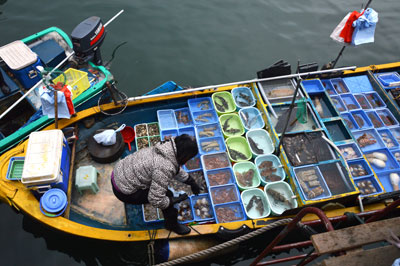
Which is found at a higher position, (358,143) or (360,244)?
(360,244)

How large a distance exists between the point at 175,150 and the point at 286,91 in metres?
3.82

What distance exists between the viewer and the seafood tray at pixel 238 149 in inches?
218

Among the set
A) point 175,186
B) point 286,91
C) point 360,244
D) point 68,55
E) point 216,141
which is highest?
point 360,244

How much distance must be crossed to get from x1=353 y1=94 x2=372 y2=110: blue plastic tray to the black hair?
5154 millimetres

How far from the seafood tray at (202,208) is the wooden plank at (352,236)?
9.52 feet

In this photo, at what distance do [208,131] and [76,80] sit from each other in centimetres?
312

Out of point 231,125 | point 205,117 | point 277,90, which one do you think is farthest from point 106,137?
point 277,90

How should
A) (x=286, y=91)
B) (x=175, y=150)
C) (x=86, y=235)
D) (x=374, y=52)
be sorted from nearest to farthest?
(x=175, y=150)
(x=86, y=235)
(x=286, y=91)
(x=374, y=52)

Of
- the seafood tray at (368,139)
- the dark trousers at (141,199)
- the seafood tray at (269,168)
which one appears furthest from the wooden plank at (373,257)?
the seafood tray at (368,139)

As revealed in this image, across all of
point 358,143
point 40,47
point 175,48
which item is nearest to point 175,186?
point 358,143

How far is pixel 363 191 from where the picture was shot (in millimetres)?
5113

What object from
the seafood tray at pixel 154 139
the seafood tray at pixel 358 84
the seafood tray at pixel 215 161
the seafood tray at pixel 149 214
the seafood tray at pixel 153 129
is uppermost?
the seafood tray at pixel 358 84

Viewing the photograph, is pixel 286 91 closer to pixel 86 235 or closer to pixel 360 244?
pixel 360 244

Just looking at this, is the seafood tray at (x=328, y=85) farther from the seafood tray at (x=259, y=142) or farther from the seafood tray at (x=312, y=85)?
the seafood tray at (x=259, y=142)
